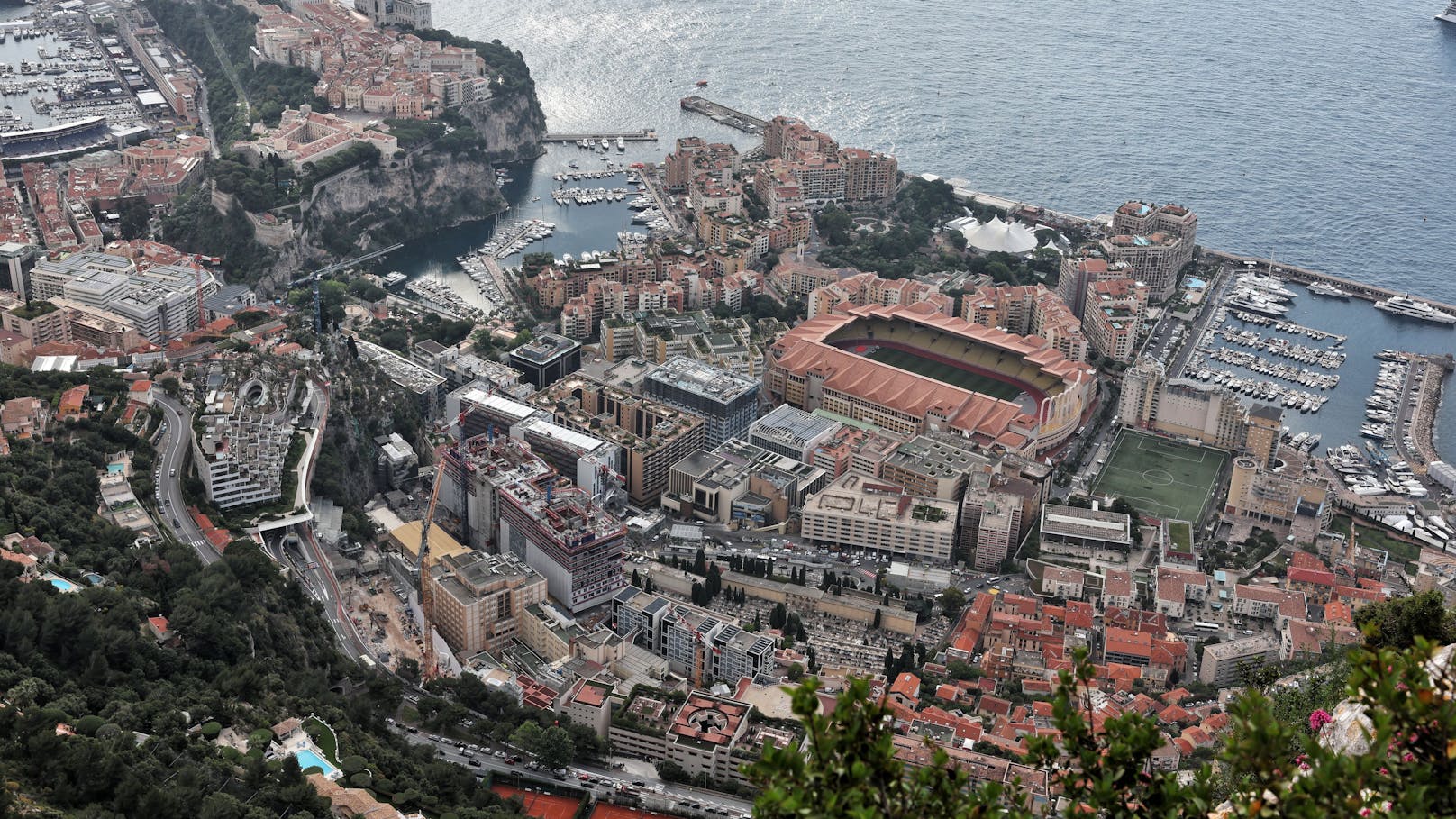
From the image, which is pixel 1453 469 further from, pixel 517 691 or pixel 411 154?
pixel 411 154

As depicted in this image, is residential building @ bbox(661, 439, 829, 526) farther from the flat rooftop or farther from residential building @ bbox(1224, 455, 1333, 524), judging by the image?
residential building @ bbox(1224, 455, 1333, 524)

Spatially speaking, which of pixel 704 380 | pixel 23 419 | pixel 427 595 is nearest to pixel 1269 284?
pixel 704 380

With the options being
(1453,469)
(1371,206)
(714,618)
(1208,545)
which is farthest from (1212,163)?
(714,618)

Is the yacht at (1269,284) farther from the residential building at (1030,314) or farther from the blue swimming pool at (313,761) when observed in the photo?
the blue swimming pool at (313,761)

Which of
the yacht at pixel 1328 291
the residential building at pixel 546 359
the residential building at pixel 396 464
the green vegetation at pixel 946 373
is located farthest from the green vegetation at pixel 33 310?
the yacht at pixel 1328 291

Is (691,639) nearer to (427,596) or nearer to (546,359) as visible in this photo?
(427,596)

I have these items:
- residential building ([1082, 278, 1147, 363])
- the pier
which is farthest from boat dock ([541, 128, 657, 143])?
the pier
